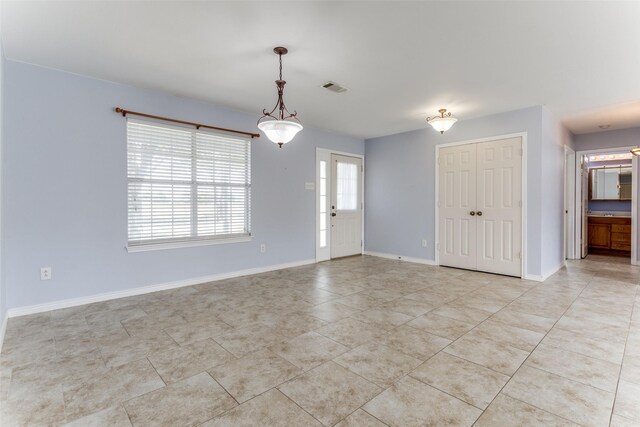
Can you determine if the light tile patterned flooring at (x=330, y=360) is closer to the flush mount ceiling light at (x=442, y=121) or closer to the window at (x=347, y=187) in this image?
the flush mount ceiling light at (x=442, y=121)

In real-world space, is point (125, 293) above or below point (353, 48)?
below

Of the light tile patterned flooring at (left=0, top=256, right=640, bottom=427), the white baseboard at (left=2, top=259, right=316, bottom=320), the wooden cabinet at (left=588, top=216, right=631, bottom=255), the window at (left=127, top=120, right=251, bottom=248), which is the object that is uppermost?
the window at (left=127, top=120, right=251, bottom=248)

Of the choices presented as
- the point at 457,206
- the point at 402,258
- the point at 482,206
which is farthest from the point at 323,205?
the point at 482,206

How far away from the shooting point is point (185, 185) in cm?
426

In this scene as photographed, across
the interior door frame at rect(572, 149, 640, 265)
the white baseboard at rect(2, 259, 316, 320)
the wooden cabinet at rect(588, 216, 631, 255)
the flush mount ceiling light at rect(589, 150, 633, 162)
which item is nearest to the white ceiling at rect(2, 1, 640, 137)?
the interior door frame at rect(572, 149, 640, 265)

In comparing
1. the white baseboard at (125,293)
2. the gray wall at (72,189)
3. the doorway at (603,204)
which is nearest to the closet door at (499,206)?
the doorway at (603,204)

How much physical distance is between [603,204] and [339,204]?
6218 mm

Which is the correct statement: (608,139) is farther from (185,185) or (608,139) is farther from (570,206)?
(185,185)

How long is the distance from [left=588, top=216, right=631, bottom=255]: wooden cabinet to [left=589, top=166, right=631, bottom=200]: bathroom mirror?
0.66 meters

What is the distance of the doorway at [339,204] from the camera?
6.07m

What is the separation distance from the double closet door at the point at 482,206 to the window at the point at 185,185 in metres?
3.43

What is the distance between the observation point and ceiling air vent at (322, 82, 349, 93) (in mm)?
3678

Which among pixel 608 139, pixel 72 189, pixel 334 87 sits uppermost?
pixel 334 87

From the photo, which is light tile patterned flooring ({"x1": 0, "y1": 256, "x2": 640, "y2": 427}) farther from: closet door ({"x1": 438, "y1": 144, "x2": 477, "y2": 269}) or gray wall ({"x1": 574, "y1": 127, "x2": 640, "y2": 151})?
gray wall ({"x1": 574, "y1": 127, "x2": 640, "y2": 151})
